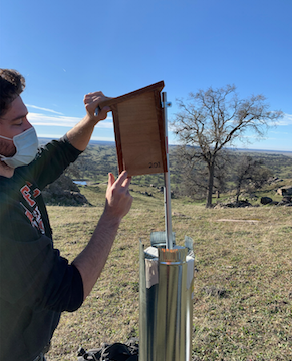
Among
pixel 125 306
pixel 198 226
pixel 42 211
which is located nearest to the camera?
pixel 42 211

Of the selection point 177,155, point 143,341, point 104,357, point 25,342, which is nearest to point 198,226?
point 104,357

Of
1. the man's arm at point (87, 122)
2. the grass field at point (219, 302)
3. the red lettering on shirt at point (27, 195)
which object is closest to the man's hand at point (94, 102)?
the man's arm at point (87, 122)

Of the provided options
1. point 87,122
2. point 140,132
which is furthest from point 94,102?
point 140,132

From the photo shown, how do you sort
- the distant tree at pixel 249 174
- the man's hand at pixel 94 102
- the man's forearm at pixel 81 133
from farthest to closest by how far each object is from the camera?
the distant tree at pixel 249 174, the man's forearm at pixel 81 133, the man's hand at pixel 94 102

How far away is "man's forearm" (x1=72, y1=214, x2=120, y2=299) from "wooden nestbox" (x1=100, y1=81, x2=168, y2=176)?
15.6 inches

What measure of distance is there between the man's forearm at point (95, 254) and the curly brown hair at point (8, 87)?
91 centimetres

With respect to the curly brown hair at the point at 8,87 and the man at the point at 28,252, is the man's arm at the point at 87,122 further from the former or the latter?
the curly brown hair at the point at 8,87

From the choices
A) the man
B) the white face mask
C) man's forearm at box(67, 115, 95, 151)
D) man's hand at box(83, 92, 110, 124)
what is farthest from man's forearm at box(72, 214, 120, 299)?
man's forearm at box(67, 115, 95, 151)

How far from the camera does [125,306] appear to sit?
153 inches

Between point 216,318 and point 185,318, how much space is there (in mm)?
2150

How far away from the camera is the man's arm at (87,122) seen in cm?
195

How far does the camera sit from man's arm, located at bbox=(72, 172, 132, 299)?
1442 millimetres

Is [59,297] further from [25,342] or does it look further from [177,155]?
[177,155]

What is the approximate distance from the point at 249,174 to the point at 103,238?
30954 mm
